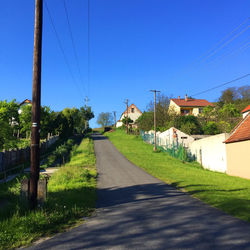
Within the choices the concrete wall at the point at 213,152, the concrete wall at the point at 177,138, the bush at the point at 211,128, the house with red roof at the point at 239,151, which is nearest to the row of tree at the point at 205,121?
the bush at the point at 211,128

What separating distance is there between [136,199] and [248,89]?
76118mm

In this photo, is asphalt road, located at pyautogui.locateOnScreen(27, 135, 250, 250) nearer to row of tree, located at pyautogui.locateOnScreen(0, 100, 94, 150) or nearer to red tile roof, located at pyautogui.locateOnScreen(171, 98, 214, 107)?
row of tree, located at pyautogui.locateOnScreen(0, 100, 94, 150)

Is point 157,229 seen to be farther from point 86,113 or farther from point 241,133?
point 86,113

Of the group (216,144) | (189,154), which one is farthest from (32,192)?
(189,154)

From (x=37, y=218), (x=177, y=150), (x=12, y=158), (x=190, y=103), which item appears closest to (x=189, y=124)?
(x=177, y=150)

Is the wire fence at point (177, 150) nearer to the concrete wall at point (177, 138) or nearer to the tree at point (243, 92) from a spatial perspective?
the concrete wall at point (177, 138)

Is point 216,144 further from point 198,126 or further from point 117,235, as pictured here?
point 198,126

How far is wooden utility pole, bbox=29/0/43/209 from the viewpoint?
6.92 metres

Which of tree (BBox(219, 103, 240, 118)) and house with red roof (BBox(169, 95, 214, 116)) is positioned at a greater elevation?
house with red roof (BBox(169, 95, 214, 116))

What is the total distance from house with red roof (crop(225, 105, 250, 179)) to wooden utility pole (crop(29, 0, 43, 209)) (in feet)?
48.0

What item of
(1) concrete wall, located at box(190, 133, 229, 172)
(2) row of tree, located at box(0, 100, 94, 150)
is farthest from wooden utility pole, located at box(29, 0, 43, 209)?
(2) row of tree, located at box(0, 100, 94, 150)

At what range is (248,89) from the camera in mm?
72438

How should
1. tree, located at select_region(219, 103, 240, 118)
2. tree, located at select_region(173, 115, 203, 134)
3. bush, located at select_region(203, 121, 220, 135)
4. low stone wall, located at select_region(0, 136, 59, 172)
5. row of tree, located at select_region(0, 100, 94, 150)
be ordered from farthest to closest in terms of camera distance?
tree, located at select_region(219, 103, 240, 118) → tree, located at select_region(173, 115, 203, 134) → bush, located at select_region(203, 121, 220, 135) → row of tree, located at select_region(0, 100, 94, 150) → low stone wall, located at select_region(0, 136, 59, 172)

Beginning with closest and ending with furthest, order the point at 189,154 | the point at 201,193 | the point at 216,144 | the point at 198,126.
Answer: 1. the point at 201,193
2. the point at 216,144
3. the point at 189,154
4. the point at 198,126
